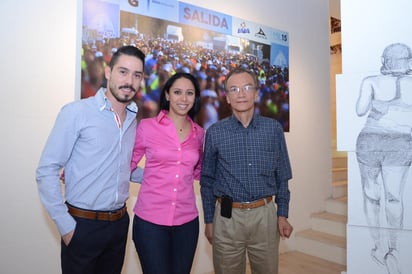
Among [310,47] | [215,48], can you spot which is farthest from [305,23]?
[215,48]

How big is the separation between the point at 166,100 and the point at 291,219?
2365 mm

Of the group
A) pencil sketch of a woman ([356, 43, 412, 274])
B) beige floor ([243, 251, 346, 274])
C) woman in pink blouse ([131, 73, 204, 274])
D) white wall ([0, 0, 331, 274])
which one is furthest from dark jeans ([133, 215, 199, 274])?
beige floor ([243, 251, 346, 274])

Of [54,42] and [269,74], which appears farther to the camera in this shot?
[269,74]

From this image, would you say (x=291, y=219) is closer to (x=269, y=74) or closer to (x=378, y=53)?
(x=269, y=74)

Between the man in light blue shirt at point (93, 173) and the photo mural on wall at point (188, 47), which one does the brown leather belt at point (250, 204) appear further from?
the photo mural on wall at point (188, 47)

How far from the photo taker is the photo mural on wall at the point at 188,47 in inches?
89.4

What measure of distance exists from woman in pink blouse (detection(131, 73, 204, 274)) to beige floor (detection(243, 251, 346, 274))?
167 centimetres

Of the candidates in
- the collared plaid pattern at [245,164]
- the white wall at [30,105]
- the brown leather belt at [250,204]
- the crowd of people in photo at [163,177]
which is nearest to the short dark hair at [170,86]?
the crowd of people in photo at [163,177]

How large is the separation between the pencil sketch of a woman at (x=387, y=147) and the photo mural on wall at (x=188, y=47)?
5.61 feet

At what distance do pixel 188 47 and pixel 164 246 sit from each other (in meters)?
1.77

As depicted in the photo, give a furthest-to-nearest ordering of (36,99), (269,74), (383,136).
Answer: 1. (269,74)
2. (36,99)
3. (383,136)

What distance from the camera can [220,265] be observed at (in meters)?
1.70

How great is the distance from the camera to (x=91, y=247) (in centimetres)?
135

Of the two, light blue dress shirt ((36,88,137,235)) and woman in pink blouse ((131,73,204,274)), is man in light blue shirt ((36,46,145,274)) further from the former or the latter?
woman in pink blouse ((131,73,204,274))
